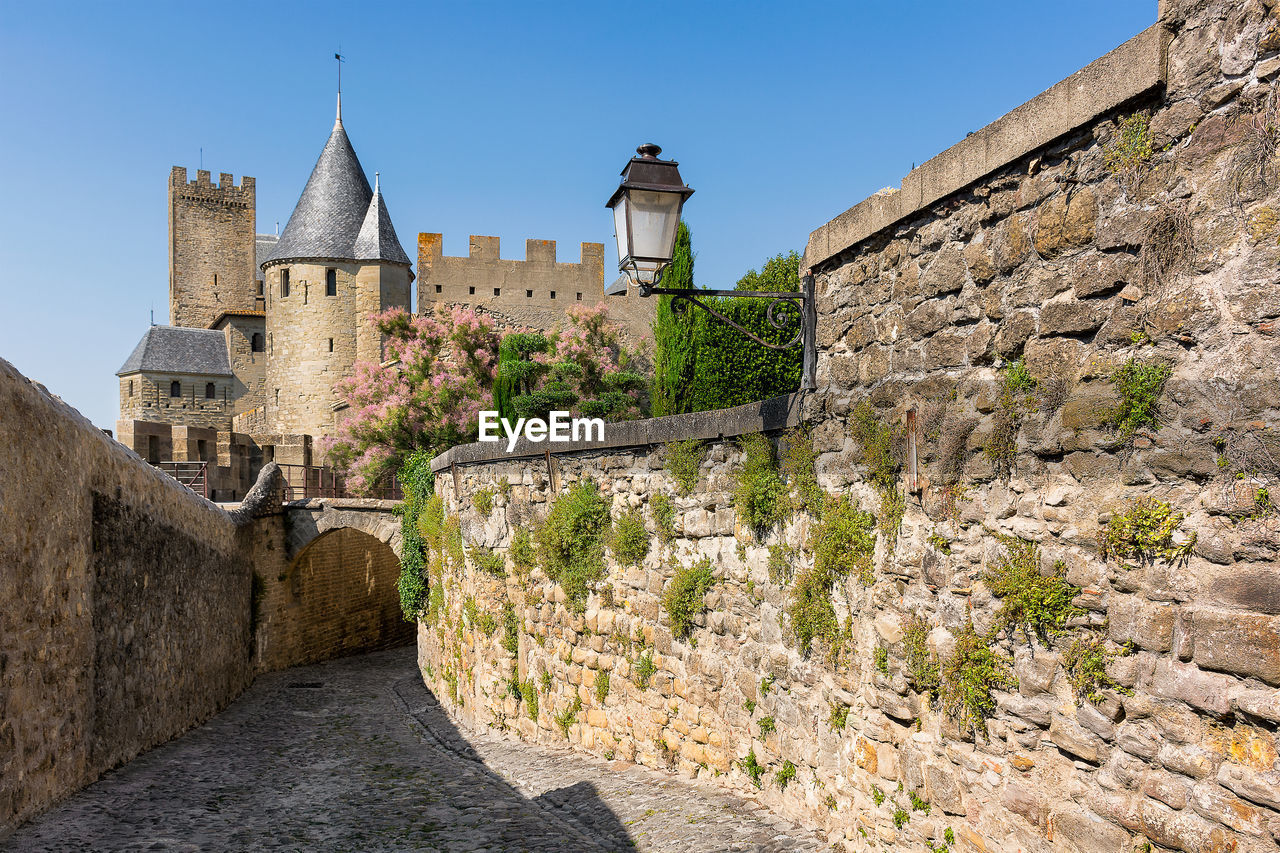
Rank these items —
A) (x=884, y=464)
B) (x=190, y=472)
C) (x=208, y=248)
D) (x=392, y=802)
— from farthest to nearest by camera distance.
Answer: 1. (x=208, y=248)
2. (x=190, y=472)
3. (x=392, y=802)
4. (x=884, y=464)

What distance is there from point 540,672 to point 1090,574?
6.18 metres

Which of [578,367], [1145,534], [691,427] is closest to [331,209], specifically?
[578,367]

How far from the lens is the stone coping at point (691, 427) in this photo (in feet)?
17.1

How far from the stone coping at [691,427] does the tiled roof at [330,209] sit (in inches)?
1067

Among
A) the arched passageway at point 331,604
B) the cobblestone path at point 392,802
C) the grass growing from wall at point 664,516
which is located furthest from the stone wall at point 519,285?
the grass growing from wall at point 664,516

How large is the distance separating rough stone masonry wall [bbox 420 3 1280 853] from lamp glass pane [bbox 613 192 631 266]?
100cm

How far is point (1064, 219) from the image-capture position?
3.24 m

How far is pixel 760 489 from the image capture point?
17.5 ft

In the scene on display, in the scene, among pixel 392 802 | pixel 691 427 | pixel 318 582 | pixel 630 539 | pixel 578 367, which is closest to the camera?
pixel 691 427

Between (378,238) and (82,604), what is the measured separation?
26.7m

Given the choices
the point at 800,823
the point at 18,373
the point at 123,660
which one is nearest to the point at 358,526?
the point at 123,660

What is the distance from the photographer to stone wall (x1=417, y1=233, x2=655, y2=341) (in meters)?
29.3

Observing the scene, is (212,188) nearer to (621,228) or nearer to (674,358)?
(674,358)

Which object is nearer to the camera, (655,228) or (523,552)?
(655,228)
